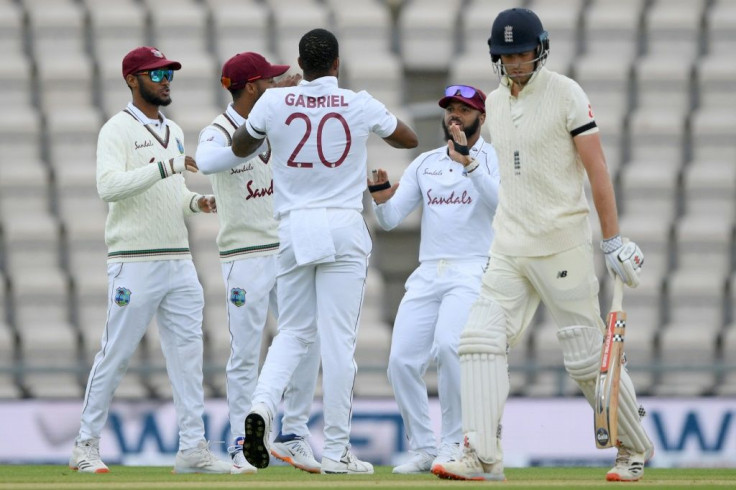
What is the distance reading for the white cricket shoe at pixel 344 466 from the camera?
652 cm

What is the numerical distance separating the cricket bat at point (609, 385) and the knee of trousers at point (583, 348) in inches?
2.3

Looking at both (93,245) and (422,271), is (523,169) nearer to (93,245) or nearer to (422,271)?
(422,271)

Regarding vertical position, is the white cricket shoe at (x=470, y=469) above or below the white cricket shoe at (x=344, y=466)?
above

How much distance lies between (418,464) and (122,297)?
177cm

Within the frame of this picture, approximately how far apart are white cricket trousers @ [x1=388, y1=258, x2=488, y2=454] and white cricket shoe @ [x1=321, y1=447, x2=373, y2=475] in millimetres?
576

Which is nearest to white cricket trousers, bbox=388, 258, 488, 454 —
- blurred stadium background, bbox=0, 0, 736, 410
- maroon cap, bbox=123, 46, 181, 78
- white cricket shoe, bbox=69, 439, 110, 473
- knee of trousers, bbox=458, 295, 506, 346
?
knee of trousers, bbox=458, 295, 506, 346

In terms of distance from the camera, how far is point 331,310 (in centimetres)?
641

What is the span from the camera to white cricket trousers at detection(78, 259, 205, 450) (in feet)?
23.5

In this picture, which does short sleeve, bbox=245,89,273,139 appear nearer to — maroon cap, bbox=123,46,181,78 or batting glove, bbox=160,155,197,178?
batting glove, bbox=160,155,197,178

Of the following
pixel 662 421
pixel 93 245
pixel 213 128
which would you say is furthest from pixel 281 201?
pixel 93 245

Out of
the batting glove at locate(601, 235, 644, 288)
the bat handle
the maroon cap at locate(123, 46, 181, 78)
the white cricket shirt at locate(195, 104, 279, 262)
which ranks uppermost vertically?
the maroon cap at locate(123, 46, 181, 78)

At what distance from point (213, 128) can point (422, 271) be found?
1.34 meters

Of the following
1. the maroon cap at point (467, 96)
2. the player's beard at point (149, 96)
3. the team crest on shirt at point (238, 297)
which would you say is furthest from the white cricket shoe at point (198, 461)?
the maroon cap at point (467, 96)

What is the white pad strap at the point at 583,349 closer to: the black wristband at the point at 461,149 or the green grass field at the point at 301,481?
the green grass field at the point at 301,481
